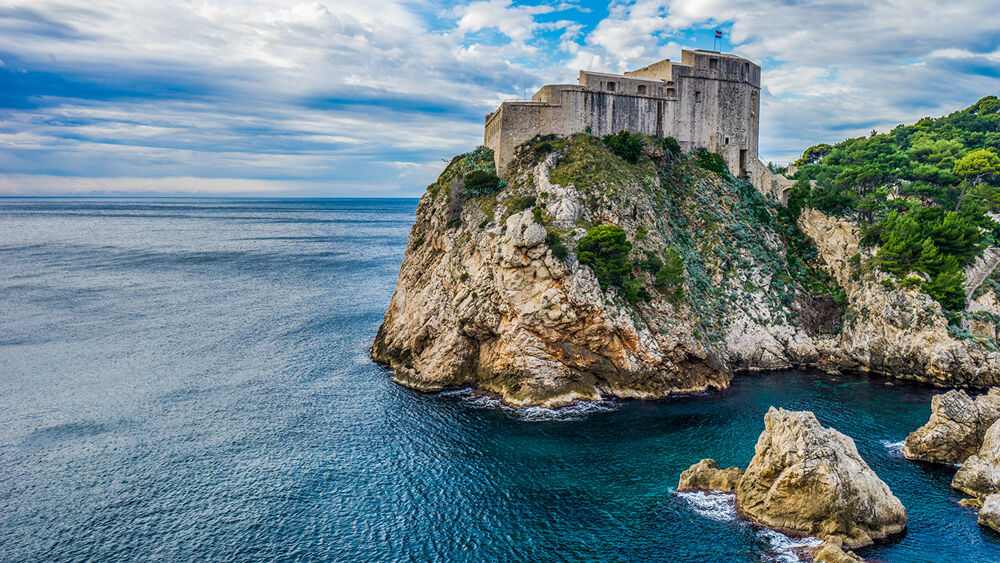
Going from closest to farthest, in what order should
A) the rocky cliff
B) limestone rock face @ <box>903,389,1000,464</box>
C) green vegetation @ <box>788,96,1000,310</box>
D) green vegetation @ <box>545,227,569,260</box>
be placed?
limestone rock face @ <box>903,389,1000,464</box> < the rocky cliff < green vegetation @ <box>545,227,569,260</box> < green vegetation @ <box>788,96,1000,310</box>

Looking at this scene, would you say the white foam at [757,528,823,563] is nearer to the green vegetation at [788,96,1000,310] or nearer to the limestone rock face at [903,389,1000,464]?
the limestone rock face at [903,389,1000,464]

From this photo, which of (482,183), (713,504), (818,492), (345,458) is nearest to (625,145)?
(482,183)

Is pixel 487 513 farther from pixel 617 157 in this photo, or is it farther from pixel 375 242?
pixel 375 242

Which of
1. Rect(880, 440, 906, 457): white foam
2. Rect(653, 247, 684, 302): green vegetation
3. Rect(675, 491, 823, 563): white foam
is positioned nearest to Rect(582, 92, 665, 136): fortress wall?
Rect(653, 247, 684, 302): green vegetation

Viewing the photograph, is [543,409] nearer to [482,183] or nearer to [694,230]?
[482,183]

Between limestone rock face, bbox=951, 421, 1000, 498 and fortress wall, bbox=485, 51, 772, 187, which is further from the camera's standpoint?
fortress wall, bbox=485, 51, 772, 187

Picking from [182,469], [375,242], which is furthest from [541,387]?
[375,242]
